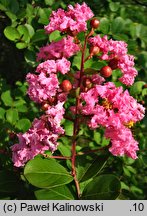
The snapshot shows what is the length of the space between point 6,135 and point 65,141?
24cm

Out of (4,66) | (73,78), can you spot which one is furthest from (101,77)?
(4,66)

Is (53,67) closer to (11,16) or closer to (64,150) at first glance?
(64,150)

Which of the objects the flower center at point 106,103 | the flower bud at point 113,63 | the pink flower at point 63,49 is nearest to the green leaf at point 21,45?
the pink flower at point 63,49

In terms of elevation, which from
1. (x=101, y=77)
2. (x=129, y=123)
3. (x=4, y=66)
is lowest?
(x=4, y=66)

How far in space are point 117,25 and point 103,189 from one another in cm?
79

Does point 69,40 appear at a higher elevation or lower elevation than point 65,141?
higher

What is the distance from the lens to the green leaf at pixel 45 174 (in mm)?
1282

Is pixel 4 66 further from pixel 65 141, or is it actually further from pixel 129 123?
pixel 129 123

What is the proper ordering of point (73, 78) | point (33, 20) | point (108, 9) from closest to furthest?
point (73, 78) < point (33, 20) < point (108, 9)

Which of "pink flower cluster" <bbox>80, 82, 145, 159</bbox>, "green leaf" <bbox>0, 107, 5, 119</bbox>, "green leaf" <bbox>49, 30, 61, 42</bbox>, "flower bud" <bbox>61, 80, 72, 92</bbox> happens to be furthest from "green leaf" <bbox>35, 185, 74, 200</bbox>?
"green leaf" <bbox>49, 30, 61, 42</bbox>

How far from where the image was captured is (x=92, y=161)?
1.44 m

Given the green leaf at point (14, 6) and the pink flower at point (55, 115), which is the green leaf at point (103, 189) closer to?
the pink flower at point (55, 115)

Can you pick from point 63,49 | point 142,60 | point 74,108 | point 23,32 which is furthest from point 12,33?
point 142,60

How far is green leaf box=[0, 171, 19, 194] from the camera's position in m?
1.47
